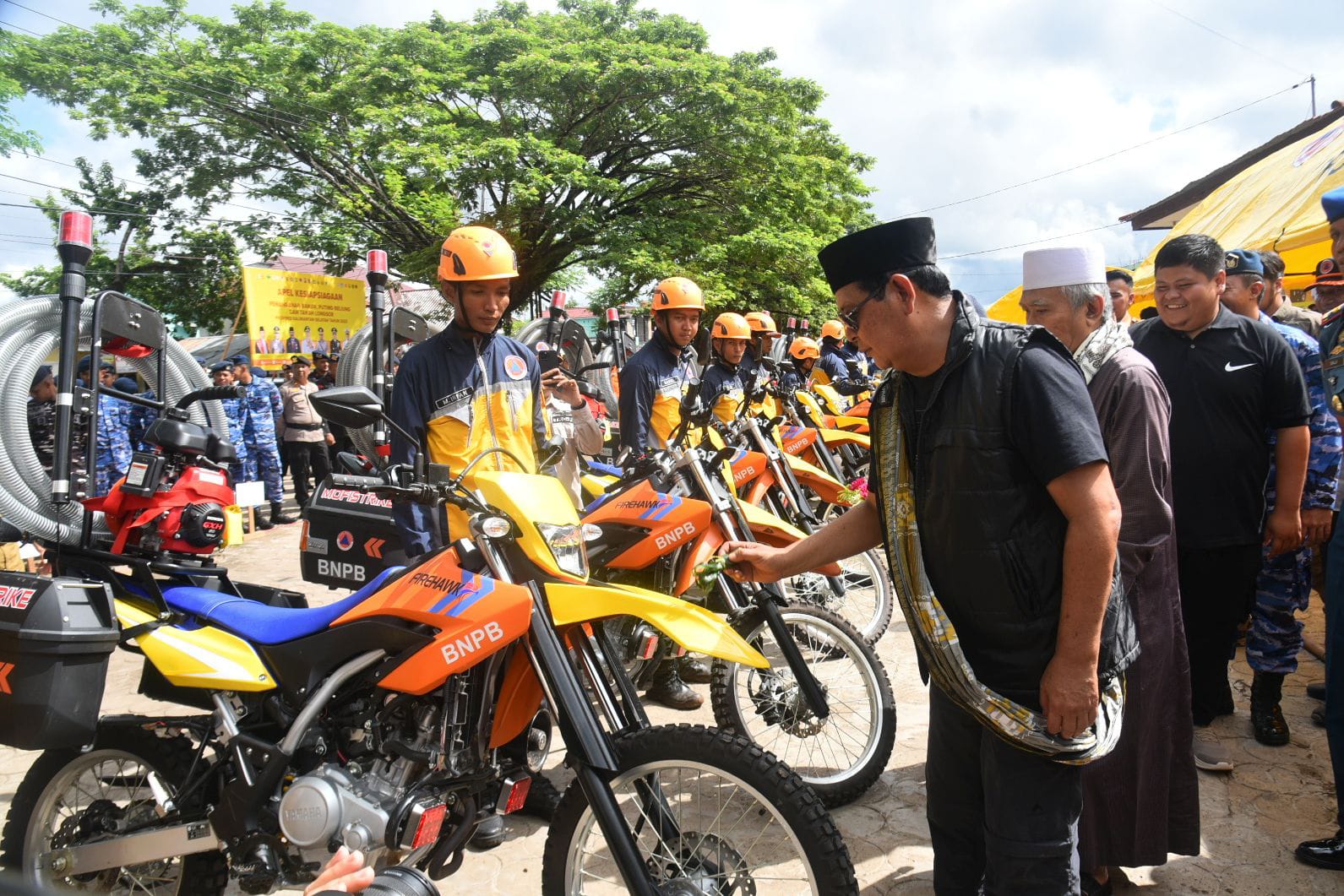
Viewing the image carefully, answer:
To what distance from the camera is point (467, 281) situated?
3.39 m

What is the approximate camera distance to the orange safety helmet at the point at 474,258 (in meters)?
3.38

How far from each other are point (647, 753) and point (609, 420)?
29.4ft

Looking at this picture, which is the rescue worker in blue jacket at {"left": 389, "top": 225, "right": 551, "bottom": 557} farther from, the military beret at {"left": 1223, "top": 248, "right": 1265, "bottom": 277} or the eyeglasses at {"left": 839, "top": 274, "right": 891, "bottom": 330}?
the military beret at {"left": 1223, "top": 248, "right": 1265, "bottom": 277}

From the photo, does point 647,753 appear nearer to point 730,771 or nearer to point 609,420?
point 730,771

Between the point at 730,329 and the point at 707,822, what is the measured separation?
4.65 meters

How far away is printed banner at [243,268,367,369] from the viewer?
14.3 meters

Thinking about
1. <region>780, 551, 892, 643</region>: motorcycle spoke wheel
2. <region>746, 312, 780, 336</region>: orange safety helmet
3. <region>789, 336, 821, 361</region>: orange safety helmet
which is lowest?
<region>780, 551, 892, 643</region>: motorcycle spoke wheel

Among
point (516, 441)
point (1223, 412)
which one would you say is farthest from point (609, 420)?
point (1223, 412)

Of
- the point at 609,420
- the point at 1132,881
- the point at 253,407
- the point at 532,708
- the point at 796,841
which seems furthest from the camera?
the point at 609,420

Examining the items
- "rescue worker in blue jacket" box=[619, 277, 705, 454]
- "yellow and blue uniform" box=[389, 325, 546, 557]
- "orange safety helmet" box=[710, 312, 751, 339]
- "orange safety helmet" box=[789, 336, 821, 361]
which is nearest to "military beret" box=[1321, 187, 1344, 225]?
"yellow and blue uniform" box=[389, 325, 546, 557]

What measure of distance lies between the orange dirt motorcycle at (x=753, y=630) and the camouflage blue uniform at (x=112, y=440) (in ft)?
18.2

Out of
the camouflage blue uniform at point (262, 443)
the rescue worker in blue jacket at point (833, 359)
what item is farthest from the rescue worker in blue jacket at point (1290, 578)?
the camouflage blue uniform at point (262, 443)

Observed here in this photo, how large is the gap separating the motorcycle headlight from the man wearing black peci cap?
90 cm

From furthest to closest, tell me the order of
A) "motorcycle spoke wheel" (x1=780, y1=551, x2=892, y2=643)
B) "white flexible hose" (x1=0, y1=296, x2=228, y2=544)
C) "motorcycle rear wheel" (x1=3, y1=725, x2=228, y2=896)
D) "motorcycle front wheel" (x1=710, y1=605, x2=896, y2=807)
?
1. "white flexible hose" (x1=0, y1=296, x2=228, y2=544)
2. "motorcycle spoke wheel" (x1=780, y1=551, x2=892, y2=643)
3. "motorcycle front wheel" (x1=710, y1=605, x2=896, y2=807)
4. "motorcycle rear wheel" (x1=3, y1=725, x2=228, y2=896)
